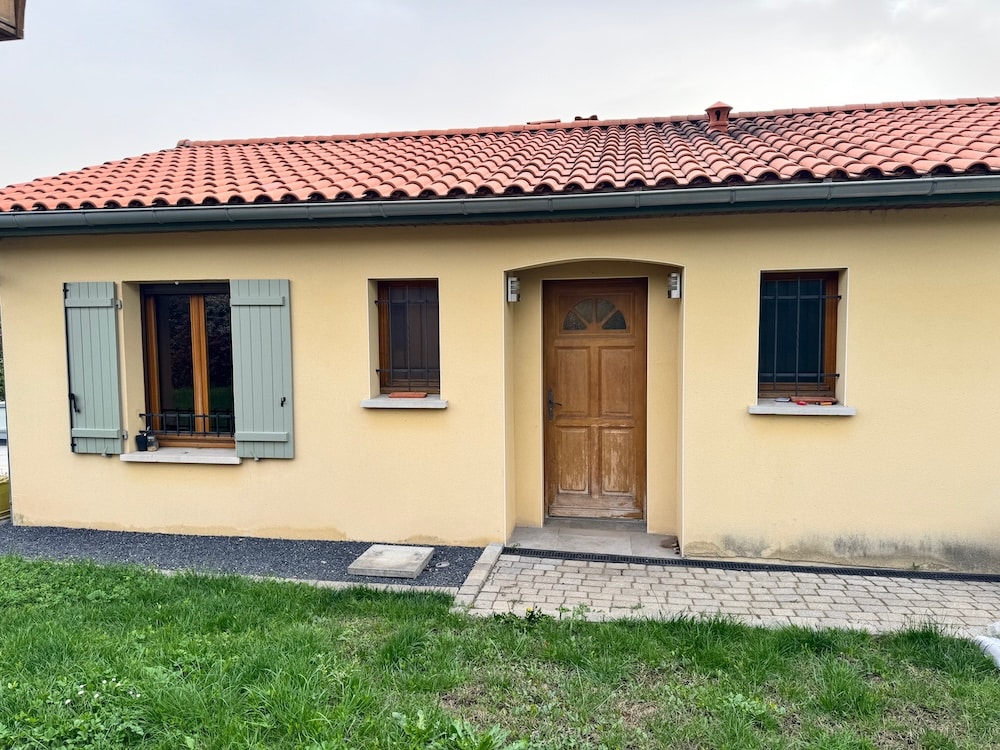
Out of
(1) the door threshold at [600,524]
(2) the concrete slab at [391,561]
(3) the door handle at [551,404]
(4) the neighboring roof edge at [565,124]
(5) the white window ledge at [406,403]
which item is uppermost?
(4) the neighboring roof edge at [565,124]

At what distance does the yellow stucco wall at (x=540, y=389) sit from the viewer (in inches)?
187

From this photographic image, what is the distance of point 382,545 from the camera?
5.43 metres

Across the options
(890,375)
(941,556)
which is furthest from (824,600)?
(890,375)

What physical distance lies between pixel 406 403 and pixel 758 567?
11.0ft

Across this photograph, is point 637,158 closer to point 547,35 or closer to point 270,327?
point 270,327

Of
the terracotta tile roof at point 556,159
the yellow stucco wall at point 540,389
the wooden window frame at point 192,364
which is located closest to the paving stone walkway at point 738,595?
the yellow stucco wall at point 540,389

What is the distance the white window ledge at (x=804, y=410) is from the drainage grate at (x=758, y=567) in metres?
1.27

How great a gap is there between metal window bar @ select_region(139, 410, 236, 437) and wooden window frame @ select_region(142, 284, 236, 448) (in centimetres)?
1

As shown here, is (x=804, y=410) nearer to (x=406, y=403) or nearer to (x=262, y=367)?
(x=406, y=403)

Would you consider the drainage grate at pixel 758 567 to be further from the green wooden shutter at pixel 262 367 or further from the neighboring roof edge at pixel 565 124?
the neighboring roof edge at pixel 565 124

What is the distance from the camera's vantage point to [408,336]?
5688 mm

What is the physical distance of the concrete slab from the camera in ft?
15.4

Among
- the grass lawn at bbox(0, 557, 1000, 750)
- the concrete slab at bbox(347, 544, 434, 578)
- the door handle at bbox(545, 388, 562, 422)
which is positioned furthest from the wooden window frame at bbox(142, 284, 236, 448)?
the door handle at bbox(545, 388, 562, 422)

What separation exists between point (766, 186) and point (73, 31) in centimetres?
1213
